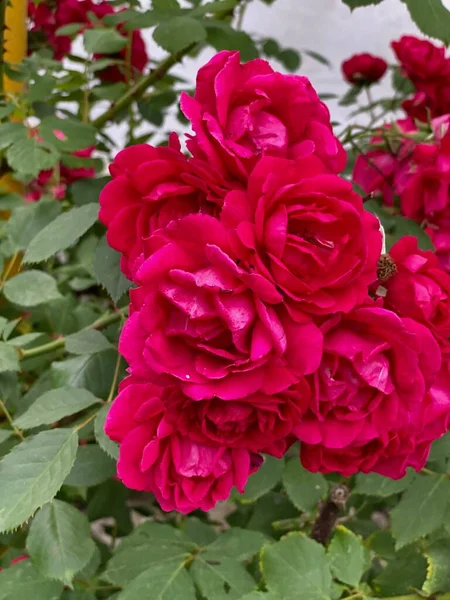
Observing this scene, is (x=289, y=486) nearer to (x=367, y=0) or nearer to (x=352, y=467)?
(x=352, y=467)

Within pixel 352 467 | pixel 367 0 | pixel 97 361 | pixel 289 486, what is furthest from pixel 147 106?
pixel 352 467

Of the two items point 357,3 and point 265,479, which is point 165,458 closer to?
point 265,479

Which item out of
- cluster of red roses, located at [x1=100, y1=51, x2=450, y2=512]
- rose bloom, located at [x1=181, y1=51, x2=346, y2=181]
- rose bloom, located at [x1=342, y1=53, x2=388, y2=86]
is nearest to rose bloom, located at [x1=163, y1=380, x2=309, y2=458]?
cluster of red roses, located at [x1=100, y1=51, x2=450, y2=512]

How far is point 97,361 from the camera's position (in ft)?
1.87

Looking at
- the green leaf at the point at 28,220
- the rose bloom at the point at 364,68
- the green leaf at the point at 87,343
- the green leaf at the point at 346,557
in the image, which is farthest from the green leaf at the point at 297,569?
the rose bloom at the point at 364,68

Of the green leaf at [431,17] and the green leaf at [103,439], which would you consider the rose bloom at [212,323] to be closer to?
the green leaf at [103,439]

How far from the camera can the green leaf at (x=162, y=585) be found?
0.44 meters

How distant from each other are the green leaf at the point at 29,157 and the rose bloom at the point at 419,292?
14.7 inches

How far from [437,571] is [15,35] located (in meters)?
0.80

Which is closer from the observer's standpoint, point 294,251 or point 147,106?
point 294,251

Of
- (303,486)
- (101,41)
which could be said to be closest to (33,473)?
(303,486)

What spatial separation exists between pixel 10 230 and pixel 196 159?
13.8 inches

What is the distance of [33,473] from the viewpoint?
1.40ft

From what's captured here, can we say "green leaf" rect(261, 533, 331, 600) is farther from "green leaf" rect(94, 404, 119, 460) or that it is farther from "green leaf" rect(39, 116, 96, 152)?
"green leaf" rect(39, 116, 96, 152)
